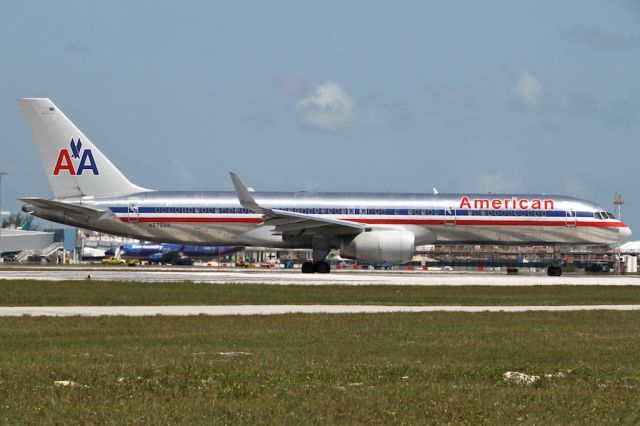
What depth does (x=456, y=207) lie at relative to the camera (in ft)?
192

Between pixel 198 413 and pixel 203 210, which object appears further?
pixel 203 210

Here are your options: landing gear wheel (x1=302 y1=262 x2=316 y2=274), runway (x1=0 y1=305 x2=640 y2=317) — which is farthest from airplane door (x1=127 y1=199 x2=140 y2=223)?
runway (x1=0 y1=305 x2=640 y2=317)

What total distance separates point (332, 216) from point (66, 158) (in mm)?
15388

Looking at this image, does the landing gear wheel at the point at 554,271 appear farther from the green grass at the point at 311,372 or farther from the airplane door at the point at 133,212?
the green grass at the point at 311,372

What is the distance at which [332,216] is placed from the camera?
58.2 metres

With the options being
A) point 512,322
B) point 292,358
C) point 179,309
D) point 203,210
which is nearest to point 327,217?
point 203,210

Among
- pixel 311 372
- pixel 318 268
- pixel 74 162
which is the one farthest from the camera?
pixel 318 268

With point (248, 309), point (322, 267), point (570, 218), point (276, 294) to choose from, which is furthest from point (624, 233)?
point (248, 309)

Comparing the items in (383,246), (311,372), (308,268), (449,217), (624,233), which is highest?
(449,217)

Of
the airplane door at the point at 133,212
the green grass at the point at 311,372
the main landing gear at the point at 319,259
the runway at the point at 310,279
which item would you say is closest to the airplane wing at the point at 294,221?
the main landing gear at the point at 319,259

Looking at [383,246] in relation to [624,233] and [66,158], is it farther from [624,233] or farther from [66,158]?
[66,158]

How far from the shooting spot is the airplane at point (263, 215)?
56844mm

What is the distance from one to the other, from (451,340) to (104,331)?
293 inches

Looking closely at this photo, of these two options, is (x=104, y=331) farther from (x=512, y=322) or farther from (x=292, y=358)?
(x=512, y=322)
